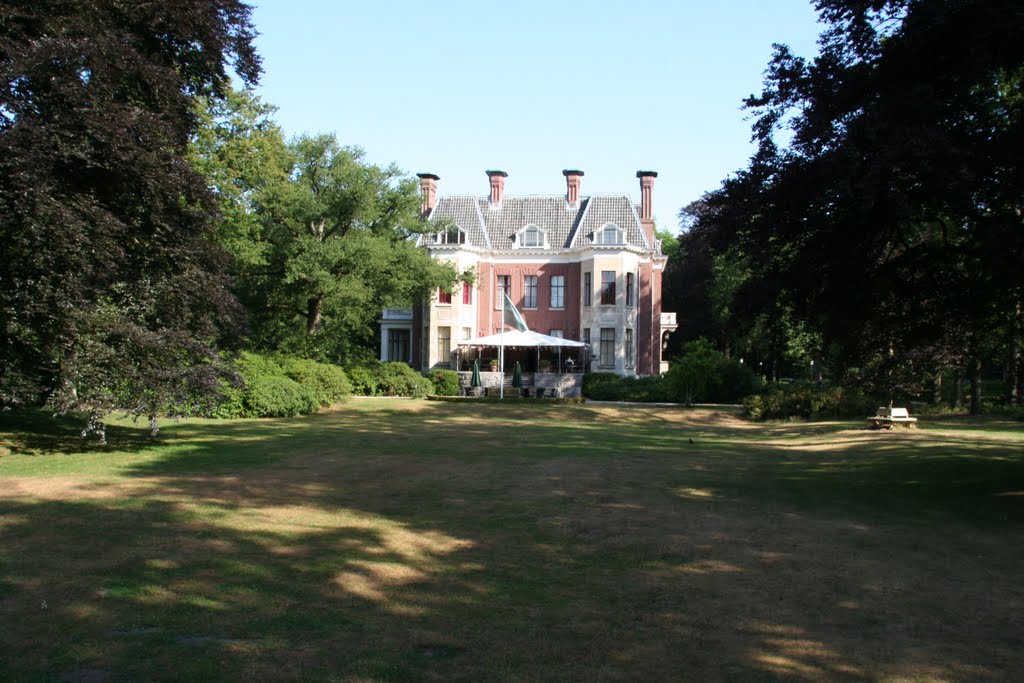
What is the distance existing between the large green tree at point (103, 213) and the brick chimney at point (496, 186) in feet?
105

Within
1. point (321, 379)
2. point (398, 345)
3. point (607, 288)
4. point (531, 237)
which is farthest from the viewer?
point (398, 345)

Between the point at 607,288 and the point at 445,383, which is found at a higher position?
the point at 607,288

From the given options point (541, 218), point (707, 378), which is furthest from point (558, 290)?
point (707, 378)

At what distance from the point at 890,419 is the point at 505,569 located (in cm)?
1726

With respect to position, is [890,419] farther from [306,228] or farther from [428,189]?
[428,189]

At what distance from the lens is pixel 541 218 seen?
46969mm

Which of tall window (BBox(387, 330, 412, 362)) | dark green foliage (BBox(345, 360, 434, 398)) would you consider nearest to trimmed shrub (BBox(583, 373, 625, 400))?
dark green foliage (BBox(345, 360, 434, 398))

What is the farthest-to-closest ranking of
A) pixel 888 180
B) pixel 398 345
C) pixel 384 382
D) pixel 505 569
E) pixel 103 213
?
pixel 398 345 < pixel 384 382 < pixel 103 213 < pixel 888 180 < pixel 505 569

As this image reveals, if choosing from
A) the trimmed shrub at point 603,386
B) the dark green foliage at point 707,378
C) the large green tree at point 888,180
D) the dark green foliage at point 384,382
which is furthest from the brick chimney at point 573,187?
the large green tree at point 888,180

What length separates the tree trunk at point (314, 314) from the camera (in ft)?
114

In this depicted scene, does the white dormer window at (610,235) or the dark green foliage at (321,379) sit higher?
the white dormer window at (610,235)

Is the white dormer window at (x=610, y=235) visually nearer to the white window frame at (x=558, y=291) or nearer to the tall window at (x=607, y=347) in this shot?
the white window frame at (x=558, y=291)

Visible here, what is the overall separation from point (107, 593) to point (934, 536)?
7.91m

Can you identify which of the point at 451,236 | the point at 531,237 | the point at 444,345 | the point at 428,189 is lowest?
the point at 444,345
